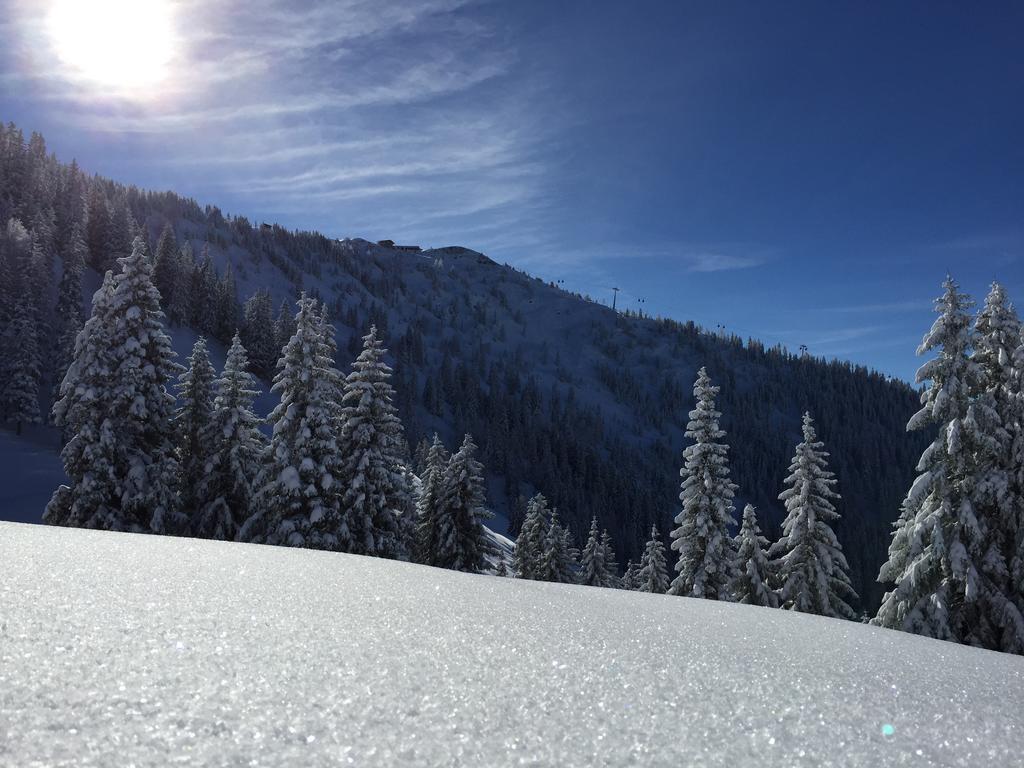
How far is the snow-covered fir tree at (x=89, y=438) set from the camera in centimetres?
2212

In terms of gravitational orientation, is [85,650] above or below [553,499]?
above

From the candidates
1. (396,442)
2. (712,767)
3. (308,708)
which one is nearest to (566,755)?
(712,767)

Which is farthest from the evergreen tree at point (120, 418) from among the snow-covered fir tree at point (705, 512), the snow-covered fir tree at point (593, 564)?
the snow-covered fir tree at point (593, 564)

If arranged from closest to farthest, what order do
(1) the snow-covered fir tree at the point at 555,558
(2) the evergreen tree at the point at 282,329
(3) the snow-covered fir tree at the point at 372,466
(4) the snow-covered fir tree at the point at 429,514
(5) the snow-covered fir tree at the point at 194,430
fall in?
(3) the snow-covered fir tree at the point at 372,466
(5) the snow-covered fir tree at the point at 194,430
(4) the snow-covered fir tree at the point at 429,514
(1) the snow-covered fir tree at the point at 555,558
(2) the evergreen tree at the point at 282,329

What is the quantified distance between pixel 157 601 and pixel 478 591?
297 cm

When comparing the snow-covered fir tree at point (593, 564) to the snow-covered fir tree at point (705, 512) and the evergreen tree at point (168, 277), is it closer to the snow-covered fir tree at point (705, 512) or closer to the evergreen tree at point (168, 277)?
the snow-covered fir tree at point (705, 512)

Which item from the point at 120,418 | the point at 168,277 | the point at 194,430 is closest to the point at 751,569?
the point at 194,430

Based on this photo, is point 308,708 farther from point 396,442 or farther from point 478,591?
point 396,442

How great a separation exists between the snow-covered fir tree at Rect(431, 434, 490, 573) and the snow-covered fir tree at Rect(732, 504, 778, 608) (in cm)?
1288

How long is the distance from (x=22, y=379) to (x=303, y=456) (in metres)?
48.3

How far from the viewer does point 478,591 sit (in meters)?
5.78

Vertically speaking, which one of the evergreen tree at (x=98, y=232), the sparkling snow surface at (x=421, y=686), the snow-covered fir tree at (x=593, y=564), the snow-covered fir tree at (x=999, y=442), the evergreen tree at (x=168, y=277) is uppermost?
the evergreen tree at (x=98, y=232)

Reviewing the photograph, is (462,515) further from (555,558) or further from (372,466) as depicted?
(555,558)

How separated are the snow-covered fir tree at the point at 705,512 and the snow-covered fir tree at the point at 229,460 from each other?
1934cm
